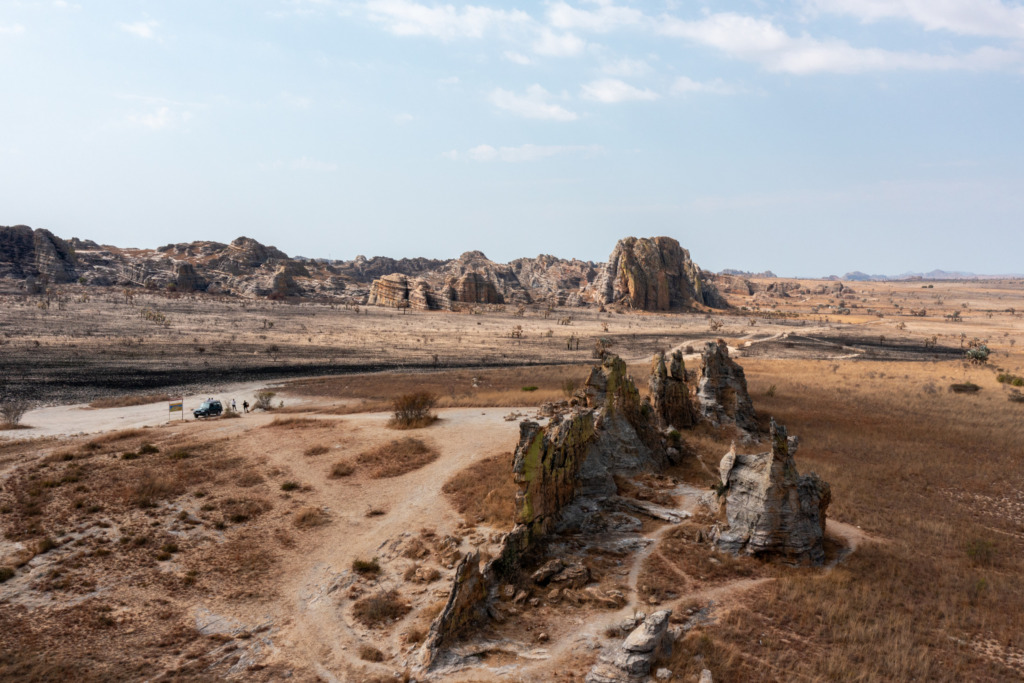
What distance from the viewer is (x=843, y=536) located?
62.1 ft

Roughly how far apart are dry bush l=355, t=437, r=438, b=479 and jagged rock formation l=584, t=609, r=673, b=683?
53.2ft

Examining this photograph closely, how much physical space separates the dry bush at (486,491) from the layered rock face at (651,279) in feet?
416

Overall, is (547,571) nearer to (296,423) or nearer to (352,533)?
(352,533)

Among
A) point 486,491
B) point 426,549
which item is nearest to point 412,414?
point 486,491

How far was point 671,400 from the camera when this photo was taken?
3253cm

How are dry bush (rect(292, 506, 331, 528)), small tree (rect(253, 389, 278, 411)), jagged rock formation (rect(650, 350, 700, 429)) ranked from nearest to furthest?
dry bush (rect(292, 506, 331, 528)), jagged rock formation (rect(650, 350, 700, 429)), small tree (rect(253, 389, 278, 411))

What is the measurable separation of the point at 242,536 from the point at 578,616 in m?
13.7

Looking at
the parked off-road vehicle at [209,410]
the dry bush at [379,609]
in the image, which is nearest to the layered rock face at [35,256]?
the parked off-road vehicle at [209,410]

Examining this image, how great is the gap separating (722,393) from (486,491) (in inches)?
733

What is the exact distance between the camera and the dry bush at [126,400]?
41438 millimetres

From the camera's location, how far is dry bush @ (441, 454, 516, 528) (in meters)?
21.3

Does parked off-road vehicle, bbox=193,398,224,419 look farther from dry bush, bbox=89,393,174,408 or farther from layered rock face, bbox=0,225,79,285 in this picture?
layered rock face, bbox=0,225,79,285

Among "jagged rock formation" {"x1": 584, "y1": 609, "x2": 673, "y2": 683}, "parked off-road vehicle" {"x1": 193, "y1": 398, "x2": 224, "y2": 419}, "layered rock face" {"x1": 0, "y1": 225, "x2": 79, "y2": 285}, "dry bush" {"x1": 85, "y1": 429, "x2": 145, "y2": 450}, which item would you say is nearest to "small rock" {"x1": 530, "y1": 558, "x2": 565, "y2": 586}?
"jagged rock formation" {"x1": 584, "y1": 609, "x2": 673, "y2": 683}

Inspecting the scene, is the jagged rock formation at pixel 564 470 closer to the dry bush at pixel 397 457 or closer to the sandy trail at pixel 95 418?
the dry bush at pixel 397 457
